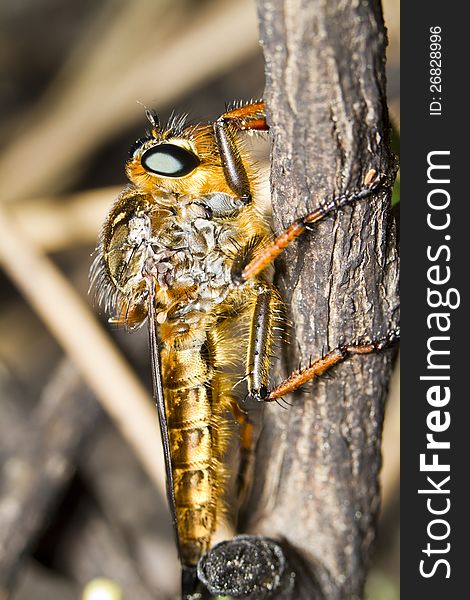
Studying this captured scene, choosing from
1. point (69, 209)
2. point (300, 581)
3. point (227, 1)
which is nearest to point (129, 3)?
point (227, 1)

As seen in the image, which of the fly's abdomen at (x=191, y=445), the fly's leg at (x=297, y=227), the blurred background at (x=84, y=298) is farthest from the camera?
the blurred background at (x=84, y=298)

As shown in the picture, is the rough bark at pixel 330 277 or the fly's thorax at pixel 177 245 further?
the fly's thorax at pixel 177 245

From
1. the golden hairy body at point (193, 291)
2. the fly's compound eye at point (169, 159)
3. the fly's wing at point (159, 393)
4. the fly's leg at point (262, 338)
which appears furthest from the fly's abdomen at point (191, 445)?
the fly's compound eye at point (169, 159)

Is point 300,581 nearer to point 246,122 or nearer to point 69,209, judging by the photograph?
point 246,122

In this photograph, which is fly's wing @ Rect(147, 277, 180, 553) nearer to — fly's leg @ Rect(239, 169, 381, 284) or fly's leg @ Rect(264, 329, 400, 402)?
fly's leg @ Rect(239, 169, 381, 284)

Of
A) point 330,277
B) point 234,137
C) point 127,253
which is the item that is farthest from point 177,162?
point 330,277

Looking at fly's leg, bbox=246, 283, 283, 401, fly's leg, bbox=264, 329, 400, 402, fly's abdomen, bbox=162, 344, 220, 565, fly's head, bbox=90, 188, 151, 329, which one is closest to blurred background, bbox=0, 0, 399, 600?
fly's abdomen, bbox=162, 344, 220, 565

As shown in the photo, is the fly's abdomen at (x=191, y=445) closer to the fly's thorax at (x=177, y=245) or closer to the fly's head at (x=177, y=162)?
the fly's thorax at (x=177, y=245)
